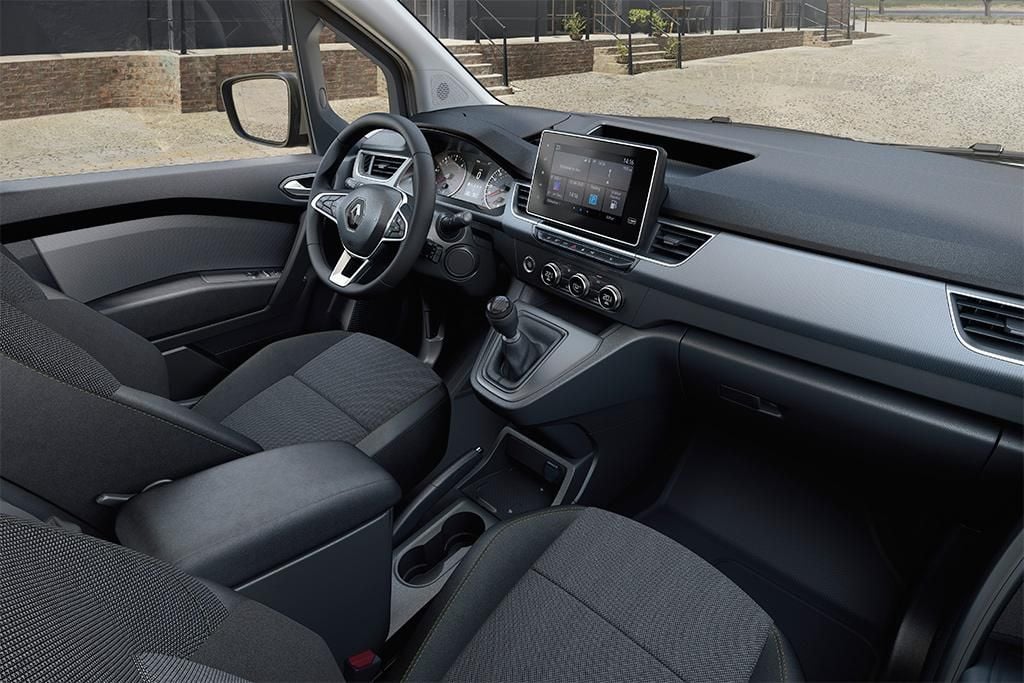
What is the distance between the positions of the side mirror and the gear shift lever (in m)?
1.15

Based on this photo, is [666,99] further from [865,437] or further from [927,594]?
[927,594]

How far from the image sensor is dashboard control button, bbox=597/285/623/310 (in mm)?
1772

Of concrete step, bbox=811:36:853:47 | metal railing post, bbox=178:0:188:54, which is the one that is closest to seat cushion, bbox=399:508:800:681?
concrete step, bbox=811:36:853:47

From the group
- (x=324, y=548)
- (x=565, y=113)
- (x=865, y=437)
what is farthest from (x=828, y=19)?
(x=324, y=548)

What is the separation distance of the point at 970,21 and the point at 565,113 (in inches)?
38.8

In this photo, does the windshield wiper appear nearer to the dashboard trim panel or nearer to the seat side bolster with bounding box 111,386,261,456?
the dashboard trim panel

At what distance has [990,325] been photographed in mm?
1274

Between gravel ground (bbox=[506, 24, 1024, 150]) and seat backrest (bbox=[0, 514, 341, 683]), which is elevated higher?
gravel ground (bbox=[506, 24, 1024, 150])

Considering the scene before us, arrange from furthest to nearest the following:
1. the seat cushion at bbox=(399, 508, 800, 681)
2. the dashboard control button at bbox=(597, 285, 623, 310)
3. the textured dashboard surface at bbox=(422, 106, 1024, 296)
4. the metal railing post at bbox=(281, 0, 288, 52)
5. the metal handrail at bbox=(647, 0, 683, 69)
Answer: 1. the metal railing post at bbox=(281, 0, 288, 52)
2. the metal handrail at bbox=(647, 0, 683, 69)
3. the dashboard control button at bbox=(597, 285, 623, 310)
4. the textured dashboard surface at bbox=(422, 106, 1024, 296)
5. the seat cushion at bbox=(399, 508, 800, 681)

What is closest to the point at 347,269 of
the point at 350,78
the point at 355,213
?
the point at 355,213

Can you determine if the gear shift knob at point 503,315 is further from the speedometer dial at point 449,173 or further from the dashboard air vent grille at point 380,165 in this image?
the dashboard air vent grille at point 380,165

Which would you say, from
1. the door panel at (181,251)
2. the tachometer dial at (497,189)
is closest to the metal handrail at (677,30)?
the tachometer dial at (497,189)

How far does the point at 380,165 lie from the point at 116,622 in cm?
190

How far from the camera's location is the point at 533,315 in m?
2.02
